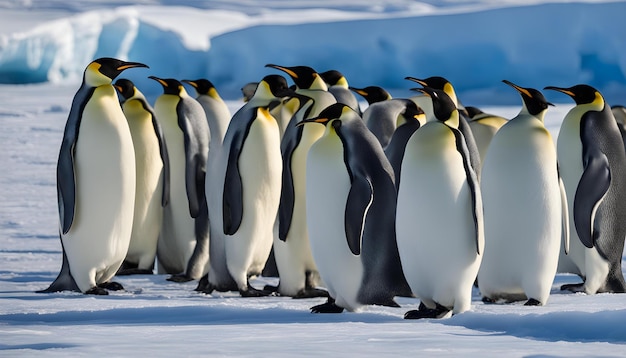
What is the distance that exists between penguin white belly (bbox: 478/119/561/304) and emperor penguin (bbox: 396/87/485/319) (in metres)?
0.55

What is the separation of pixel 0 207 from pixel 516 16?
1525 cm

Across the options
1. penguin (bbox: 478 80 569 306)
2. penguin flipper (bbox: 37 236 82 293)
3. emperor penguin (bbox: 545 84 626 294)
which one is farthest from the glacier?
penguin flipper (bbox: 37 236 82 293)

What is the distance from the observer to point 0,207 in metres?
7.96

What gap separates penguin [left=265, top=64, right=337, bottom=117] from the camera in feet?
15.8

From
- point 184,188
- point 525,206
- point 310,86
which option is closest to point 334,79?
point 310,86

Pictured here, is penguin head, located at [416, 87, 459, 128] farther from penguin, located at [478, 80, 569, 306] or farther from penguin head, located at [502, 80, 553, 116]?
penguin head, located at [502, 80, 553, 116]

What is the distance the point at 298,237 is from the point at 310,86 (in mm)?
→ 1037

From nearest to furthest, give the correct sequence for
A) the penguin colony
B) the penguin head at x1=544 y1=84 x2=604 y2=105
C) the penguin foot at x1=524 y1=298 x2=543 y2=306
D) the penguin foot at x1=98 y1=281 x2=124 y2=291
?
the penguin colony, the penguin foot at x1=524 y1=298 x2=543 y2=306, the penguin foot at x1=98 y1=281 x2=124 y2=291, the penguin head at x1=544 y1=84 x2=604 y2=105

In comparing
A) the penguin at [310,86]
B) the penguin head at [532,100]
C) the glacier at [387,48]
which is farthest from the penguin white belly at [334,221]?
the glacier at [387,48]

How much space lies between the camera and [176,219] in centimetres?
557

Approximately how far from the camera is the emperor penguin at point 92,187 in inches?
181

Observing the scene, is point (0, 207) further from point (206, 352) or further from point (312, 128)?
point (206, 352)

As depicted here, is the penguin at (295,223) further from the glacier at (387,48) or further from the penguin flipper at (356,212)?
the glacier at (387,48)

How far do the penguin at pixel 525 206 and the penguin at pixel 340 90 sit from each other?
4.68 ft
